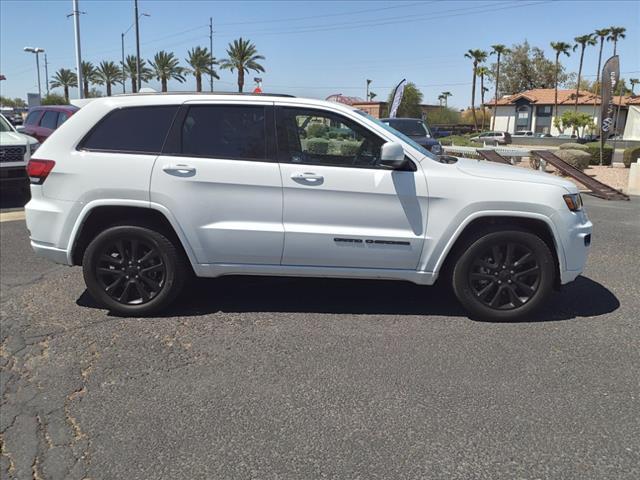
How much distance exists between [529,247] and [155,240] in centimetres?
303

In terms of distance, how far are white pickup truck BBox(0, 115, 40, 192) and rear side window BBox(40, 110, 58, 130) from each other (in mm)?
3215

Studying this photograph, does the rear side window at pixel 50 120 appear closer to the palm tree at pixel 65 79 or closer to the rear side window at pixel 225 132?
the rear side window at pixel 225 132

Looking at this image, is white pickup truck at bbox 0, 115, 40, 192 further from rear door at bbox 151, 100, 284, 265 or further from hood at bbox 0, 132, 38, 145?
rear door at bbox 151, 100, 284, 265

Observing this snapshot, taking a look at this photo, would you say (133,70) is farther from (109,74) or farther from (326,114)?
(326,114)

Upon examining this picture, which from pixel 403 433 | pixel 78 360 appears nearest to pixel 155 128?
pixel 78 360

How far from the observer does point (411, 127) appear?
54.2ft

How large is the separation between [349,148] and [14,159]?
8.17 meters

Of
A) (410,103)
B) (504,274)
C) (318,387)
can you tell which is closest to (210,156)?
(318,387)

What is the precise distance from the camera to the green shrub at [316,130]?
4699 mm

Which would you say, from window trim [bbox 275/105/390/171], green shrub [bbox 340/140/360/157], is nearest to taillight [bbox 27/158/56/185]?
window trim [bbox 275/105/390/171]

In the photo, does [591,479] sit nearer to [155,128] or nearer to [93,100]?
[155,128]

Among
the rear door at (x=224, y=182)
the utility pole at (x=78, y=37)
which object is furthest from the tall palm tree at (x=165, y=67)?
the rear door at (x=224, y=182)

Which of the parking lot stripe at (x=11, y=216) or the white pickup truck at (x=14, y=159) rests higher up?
the white pickup truck at (x=14, y=159)

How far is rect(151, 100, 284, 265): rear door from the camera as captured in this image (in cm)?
455
